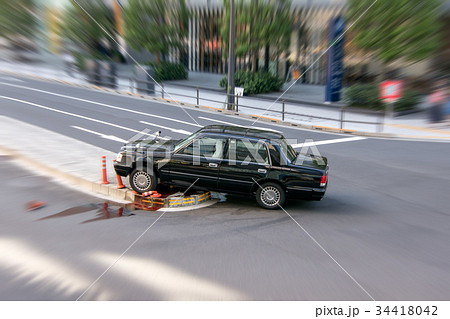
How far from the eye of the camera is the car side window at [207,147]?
959 cm

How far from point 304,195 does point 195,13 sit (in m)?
31.5

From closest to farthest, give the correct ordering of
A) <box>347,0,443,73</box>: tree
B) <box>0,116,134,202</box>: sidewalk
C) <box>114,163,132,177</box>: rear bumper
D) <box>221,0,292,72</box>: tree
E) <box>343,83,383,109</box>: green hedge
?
<box>114,163,132,177</box>: rear bumper → <box>0,116,134,202</box>: sidewalk → <box>347,0,443,73</box>: tree → <box>343,83,383,109</box>: green hedge → <box>221,0,292,72</box>: tree

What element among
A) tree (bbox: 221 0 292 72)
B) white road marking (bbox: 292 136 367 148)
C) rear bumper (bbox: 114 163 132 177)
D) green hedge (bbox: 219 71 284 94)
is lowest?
rear bumper (bbox: 114 163 132 177)

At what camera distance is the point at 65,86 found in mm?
27938

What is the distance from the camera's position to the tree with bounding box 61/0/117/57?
32.9 m

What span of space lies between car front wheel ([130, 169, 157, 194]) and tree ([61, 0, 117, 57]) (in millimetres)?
25620

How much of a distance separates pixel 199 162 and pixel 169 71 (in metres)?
26.1

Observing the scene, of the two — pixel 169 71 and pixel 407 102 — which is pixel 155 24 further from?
pixel 407 102

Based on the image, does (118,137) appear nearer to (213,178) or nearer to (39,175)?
(39,175)

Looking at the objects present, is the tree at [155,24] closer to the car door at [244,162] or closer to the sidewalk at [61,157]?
the sidewalk at [61,157]

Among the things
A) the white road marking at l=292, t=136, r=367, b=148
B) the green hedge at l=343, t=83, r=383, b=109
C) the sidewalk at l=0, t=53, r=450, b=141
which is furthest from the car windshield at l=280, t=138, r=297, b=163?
the green hedge at l=343, t=83, r=383, b=109

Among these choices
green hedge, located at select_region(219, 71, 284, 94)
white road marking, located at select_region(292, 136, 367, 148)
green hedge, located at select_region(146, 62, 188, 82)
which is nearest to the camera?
white road marking, located at select_region(292, 136, 367, 148)

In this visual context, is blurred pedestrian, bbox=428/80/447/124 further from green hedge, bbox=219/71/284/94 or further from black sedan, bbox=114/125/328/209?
black sedan, bbox=114/125/328/209
